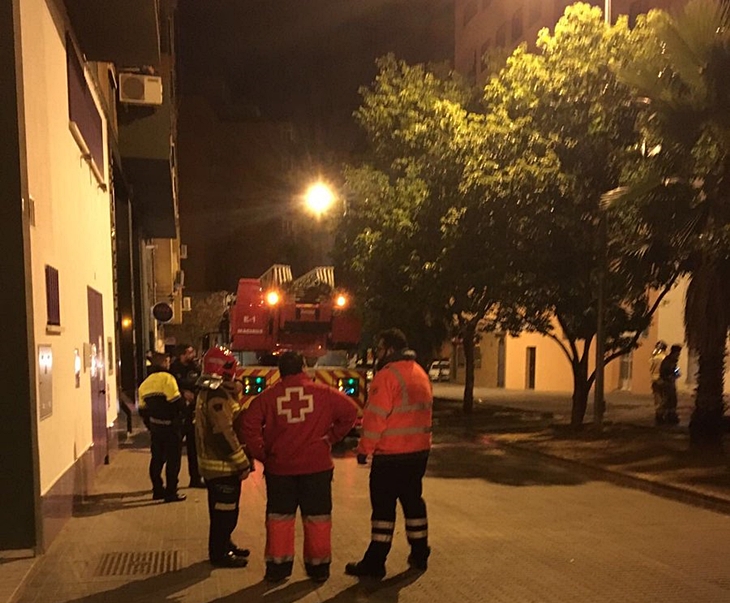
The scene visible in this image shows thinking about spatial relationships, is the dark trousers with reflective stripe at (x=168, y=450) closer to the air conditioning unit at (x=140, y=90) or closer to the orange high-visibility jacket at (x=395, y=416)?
the orange high-visibility jacket at (x=395, y=416)

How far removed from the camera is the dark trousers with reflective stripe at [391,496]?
5.64m

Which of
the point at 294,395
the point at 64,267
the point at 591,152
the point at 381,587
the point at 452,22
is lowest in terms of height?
the point at 381,587

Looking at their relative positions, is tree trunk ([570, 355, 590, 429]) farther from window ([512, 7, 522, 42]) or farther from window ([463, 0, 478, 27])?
window ([463, 0, 478, 27])

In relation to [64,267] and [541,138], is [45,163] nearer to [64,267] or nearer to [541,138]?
[64,267]

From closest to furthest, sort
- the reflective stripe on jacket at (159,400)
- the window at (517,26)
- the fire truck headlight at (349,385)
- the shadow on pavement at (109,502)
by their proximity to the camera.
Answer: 1. the shadow on pavement at (109,502)
2. the reflective stripe on jacket at (159,400)
3. the fire truck headlight at (349,385)
4. the window at (517,26)

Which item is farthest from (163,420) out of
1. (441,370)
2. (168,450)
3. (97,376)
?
(441,370)

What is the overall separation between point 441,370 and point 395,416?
101ft

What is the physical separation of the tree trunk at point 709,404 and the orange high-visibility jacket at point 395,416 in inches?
292

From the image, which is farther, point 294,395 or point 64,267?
point 64,267

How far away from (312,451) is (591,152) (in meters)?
8.91

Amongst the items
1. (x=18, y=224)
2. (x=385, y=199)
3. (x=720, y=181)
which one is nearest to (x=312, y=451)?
(x=18, y=224)

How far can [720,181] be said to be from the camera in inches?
418

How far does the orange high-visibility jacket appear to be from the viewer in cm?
555

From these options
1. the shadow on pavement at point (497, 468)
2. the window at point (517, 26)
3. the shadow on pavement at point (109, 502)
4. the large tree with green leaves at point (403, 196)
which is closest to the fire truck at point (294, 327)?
the large tree with green leaves at point (403, 196)
